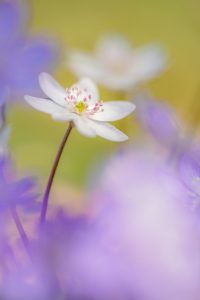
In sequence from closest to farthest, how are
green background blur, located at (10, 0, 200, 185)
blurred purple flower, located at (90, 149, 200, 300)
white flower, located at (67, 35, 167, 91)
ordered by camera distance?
blurred purple flower, located at (90, 149, 200, 300) < white flower, located at (67, 35, 167, 91) < green background blur, located at (10, 0, 200, 185)

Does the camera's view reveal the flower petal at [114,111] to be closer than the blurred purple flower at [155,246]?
No

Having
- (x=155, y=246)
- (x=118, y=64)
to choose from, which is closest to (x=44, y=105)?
(x=155, y=246)

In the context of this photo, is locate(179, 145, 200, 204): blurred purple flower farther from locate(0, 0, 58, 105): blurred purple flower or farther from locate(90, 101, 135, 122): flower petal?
locate(0, 0, 58, 105): blurred purple flower

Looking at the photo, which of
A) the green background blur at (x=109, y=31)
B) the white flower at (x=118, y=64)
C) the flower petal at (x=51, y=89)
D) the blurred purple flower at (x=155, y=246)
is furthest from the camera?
the green background blur at (x=109, y=31)

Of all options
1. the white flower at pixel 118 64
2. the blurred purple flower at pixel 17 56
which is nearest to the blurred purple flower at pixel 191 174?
the blurred purple flower at pixel 17 56

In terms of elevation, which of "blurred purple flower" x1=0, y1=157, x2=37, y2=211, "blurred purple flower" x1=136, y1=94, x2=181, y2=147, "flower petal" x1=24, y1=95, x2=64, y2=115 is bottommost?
"blurred purple flower" x1=0, y1=157, x2=37, y2=211

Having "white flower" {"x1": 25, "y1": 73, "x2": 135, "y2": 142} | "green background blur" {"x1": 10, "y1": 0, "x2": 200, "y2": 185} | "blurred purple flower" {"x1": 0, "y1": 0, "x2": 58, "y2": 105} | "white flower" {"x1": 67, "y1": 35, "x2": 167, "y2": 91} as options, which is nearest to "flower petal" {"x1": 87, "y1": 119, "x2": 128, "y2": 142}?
"white flower" {"x1": 25, "y1": 73, "x2": 135, "y2": 142}

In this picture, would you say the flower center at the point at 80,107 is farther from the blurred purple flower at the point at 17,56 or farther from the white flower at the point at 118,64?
the white flower at the point at 118,64
